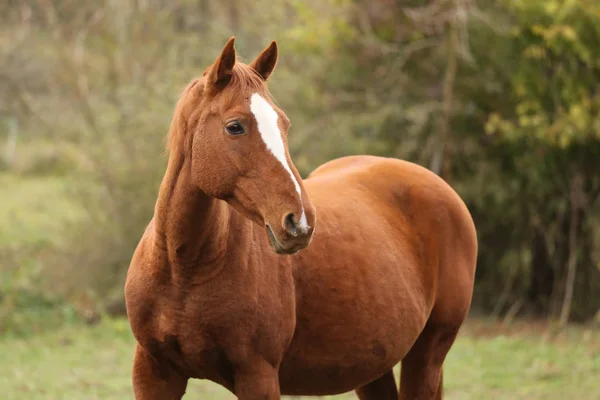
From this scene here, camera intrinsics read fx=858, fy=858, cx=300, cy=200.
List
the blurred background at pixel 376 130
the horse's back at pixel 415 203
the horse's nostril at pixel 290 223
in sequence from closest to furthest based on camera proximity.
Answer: the horse's nostril at pixel 290 223
the horse's back at pixel 415 203
the blurred background at pixel 376 130

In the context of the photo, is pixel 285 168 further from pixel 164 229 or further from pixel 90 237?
pixel 90 237

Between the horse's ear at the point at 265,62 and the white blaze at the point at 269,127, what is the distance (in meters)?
0.24

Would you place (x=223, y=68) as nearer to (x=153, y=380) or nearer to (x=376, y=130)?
(x=153, y=380)

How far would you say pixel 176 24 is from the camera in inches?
514

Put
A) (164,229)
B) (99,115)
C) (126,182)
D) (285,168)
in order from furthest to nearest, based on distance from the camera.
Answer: (99,115), (126,182), (164,229), (285,168)

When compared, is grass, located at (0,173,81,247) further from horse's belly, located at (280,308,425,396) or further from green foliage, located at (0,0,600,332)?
horse's belly, located at (280,308,425,396)

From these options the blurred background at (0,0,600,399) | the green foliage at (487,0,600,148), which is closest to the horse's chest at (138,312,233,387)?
the blurred background at (0,0,600,399)

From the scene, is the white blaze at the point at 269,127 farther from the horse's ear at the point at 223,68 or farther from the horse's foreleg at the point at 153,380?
the horse's foreleg at the point at 153,380

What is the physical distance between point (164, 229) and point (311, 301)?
709 mm

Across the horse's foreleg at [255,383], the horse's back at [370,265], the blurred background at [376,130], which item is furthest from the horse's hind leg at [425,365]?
the blurred background at [376,130]

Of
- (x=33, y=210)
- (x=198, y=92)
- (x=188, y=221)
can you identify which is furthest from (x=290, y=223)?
(x=33, y=210)

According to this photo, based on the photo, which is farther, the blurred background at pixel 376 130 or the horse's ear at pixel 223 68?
the blurred background at pixel 376 130

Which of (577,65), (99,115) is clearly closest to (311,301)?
(577,65)

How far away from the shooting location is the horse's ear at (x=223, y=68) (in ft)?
9.82
